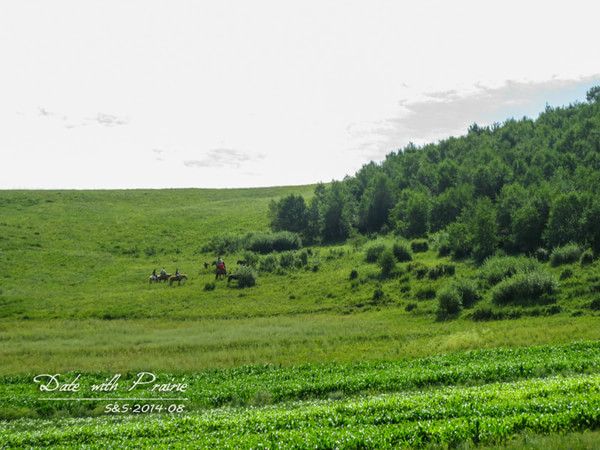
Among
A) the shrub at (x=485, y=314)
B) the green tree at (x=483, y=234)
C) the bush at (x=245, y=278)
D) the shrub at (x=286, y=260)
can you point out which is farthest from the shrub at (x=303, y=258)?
the shrub at (x=485, y=314)

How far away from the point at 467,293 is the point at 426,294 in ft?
15.4

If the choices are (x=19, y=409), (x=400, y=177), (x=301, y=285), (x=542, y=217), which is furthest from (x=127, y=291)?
(x=400, y=177)

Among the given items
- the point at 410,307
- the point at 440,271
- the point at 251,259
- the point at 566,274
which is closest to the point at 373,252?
the point at 440,271

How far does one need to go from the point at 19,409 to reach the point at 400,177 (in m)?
111

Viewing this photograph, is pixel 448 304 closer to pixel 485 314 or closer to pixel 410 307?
pixel 485 314

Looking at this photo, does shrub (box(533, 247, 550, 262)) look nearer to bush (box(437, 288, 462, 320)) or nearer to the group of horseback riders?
bush (box(437, 288, 462, 320))

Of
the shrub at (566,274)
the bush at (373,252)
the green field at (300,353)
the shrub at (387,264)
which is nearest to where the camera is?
the green field at (300,353)

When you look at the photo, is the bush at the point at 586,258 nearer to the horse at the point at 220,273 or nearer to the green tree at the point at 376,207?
the horse at the point at 220,273

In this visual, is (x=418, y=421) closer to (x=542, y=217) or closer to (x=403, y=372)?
(x=403, y=372)

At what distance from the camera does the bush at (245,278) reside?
6525 cm

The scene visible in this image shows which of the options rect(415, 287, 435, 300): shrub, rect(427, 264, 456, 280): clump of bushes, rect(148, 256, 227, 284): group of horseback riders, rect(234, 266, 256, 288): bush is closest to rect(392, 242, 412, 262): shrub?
rect(427, 264, 456, 280): clump of bushes

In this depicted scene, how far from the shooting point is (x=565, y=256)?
54969mm

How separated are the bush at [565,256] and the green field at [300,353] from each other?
74.6 inches

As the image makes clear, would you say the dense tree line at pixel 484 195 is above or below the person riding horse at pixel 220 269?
above
